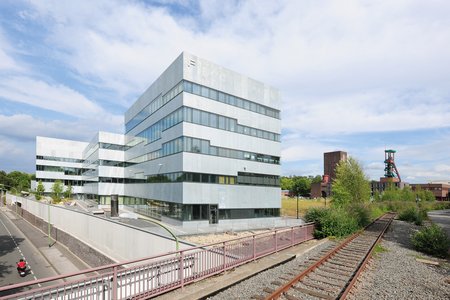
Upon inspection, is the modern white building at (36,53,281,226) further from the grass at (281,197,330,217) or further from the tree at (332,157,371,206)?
the tree at (332,157,371,206)

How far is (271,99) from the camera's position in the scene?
43.2 m

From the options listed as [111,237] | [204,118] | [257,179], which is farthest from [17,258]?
[257,179]

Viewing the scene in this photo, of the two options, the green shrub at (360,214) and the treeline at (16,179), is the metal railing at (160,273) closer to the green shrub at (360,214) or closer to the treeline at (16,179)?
the green shrub at (360,214)

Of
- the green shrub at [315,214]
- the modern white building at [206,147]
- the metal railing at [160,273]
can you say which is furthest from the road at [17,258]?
the green shrub at [315,214]

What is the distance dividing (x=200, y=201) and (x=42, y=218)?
39.0 m

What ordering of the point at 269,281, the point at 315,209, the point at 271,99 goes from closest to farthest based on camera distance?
the point at 269,281, the point at 315,209, the point at 271,99

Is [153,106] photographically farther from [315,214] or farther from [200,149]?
[315,214]

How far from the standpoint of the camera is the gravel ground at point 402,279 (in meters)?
9.26

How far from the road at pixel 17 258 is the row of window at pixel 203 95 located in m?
24.1

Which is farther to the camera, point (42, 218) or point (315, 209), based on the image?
point (42, 218)

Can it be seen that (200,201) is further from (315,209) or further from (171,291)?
(171,291)

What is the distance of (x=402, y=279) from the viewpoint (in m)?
10.9

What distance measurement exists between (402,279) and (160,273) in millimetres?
8995

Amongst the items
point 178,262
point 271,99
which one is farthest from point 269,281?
point 271,99
